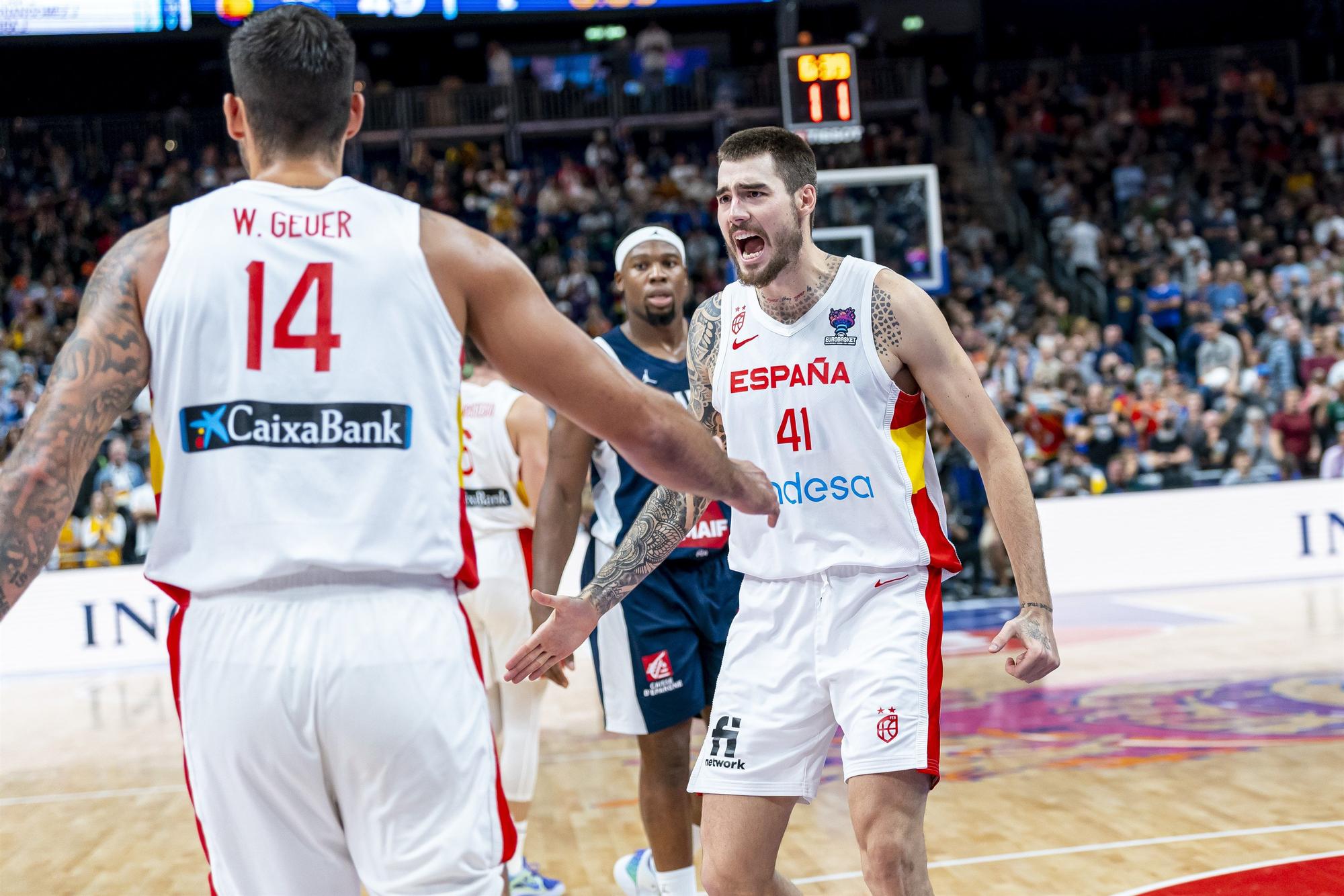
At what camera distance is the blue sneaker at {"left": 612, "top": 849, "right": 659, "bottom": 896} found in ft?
16.9

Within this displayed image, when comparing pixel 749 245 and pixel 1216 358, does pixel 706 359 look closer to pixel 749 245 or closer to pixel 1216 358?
pixel 749 245

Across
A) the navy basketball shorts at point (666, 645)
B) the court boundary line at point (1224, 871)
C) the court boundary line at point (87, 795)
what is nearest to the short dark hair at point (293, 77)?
the navy basketball shorts at point (666, 645)

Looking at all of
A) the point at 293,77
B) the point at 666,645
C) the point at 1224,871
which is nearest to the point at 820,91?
the point at 666,645

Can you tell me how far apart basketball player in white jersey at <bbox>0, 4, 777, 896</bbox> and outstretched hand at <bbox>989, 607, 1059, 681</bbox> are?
140cm

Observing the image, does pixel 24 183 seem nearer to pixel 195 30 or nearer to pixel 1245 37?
pixel 195 30

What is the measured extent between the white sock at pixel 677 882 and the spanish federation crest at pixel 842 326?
6.55 ft

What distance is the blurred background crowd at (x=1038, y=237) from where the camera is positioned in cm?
1502

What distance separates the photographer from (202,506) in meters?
2.31

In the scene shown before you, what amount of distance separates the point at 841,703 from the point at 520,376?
4.88 ft

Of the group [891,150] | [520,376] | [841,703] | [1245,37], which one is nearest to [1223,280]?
[891,150]

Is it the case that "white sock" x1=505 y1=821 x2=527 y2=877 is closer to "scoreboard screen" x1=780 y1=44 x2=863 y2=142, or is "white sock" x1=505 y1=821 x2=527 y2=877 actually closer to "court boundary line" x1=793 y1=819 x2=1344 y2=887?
"court boundary line" x1=793 y1=819 x2=1344 y2=887

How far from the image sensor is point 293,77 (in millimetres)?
2340

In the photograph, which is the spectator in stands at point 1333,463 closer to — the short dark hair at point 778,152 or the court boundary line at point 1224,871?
the court boundary line at point 1224,871

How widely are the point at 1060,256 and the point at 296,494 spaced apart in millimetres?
19455
